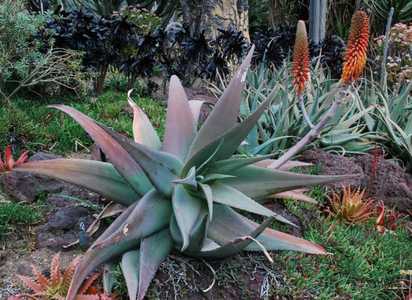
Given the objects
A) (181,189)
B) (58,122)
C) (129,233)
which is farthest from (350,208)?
(58,122)

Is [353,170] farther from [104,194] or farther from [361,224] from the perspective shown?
[104,194]

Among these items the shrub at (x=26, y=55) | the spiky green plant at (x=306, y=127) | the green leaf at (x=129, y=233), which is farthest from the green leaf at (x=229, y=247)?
the shrub at (x=26, y=55)

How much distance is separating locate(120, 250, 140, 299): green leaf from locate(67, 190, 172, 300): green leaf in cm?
4

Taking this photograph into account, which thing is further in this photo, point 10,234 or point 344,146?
point 344,146

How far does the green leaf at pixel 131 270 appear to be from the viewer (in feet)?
7.89

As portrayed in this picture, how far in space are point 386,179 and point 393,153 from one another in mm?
892

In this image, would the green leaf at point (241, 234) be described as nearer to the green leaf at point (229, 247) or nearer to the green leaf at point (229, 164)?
the green leaf at point (229, 247)

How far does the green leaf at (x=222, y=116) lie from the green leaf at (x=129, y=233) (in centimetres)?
32

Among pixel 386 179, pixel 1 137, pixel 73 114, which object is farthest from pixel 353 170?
pixel 1 137

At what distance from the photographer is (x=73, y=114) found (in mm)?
2900

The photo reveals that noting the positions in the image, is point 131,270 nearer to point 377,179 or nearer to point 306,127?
point 377,179

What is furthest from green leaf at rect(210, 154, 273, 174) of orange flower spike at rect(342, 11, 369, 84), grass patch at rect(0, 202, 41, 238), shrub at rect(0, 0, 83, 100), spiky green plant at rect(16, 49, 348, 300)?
shrub at rect(0, 0, 83, 100)

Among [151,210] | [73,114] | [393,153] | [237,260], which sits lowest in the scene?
A: [393,153]

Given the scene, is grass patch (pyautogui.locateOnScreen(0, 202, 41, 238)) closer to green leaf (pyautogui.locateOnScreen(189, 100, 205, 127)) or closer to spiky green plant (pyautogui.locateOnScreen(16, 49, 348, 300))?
spiky green plant (pyautogui.locateOnScreen(16, 49, 348, 300))
